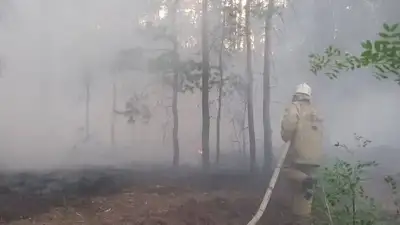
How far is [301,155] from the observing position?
127 inches

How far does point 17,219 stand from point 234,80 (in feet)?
6.53

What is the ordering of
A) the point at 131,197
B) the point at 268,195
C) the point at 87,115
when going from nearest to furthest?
the point at 268,195, the point at 131,197, the point at 87,115

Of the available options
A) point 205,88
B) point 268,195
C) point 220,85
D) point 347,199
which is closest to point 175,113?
point 205,88

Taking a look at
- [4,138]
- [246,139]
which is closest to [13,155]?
[4,138]

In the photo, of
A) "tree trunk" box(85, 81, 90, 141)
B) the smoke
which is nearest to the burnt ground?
the smoke

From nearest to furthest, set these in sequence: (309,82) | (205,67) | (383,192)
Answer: (383,192) → (205,67) → (309,82)

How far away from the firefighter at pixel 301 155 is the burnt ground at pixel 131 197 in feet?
0.54

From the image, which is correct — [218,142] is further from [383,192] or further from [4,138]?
[4,138]

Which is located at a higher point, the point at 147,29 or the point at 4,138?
the point at 147,29

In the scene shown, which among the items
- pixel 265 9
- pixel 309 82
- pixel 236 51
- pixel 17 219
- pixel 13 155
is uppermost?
pixel 265 9

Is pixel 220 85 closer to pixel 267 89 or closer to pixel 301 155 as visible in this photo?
pixel 267 89

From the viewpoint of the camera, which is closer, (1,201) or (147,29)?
(1,201)

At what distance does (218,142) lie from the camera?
400 centimetres

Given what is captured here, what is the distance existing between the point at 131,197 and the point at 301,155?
1207 mm
